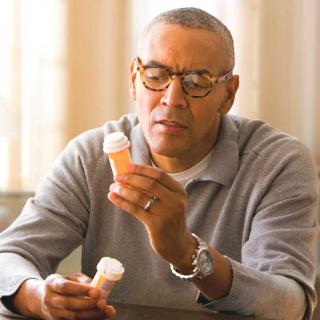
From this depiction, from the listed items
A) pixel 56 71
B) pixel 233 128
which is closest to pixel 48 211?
pixel 233 128

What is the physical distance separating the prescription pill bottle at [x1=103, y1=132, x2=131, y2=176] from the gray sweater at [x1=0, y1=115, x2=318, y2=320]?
0.47 m

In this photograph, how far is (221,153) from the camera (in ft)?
6.94

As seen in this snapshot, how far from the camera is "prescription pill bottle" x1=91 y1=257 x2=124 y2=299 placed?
1.50 metres

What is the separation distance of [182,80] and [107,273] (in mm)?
617

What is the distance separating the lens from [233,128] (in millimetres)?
2197

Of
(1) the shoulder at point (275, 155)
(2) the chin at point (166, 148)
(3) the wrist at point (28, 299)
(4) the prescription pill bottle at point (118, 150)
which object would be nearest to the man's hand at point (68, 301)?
(3) the wrist at point (28, 299)

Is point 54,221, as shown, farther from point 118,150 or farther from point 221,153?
point 118,150

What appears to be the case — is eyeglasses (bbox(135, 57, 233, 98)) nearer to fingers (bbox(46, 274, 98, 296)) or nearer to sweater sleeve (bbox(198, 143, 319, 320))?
sweater sleeve (bbox(198, 143, 319, 320))

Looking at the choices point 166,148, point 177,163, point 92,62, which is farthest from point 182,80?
point 92,62

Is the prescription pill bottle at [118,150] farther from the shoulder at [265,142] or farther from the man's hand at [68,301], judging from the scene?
the shoulder at [265,142]

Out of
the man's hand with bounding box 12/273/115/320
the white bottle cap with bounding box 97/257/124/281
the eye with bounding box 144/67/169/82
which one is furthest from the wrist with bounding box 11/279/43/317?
the eye with bounding box 144/67/169/82

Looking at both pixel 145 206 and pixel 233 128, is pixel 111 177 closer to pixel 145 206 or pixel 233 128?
pixel 233 128

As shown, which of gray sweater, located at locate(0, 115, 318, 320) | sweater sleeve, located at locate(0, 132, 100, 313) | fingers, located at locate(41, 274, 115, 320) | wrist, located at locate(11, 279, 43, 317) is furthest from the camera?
sweater sleeve, located at locate(0, 132, 100, 313)

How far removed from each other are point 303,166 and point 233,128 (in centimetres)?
25
